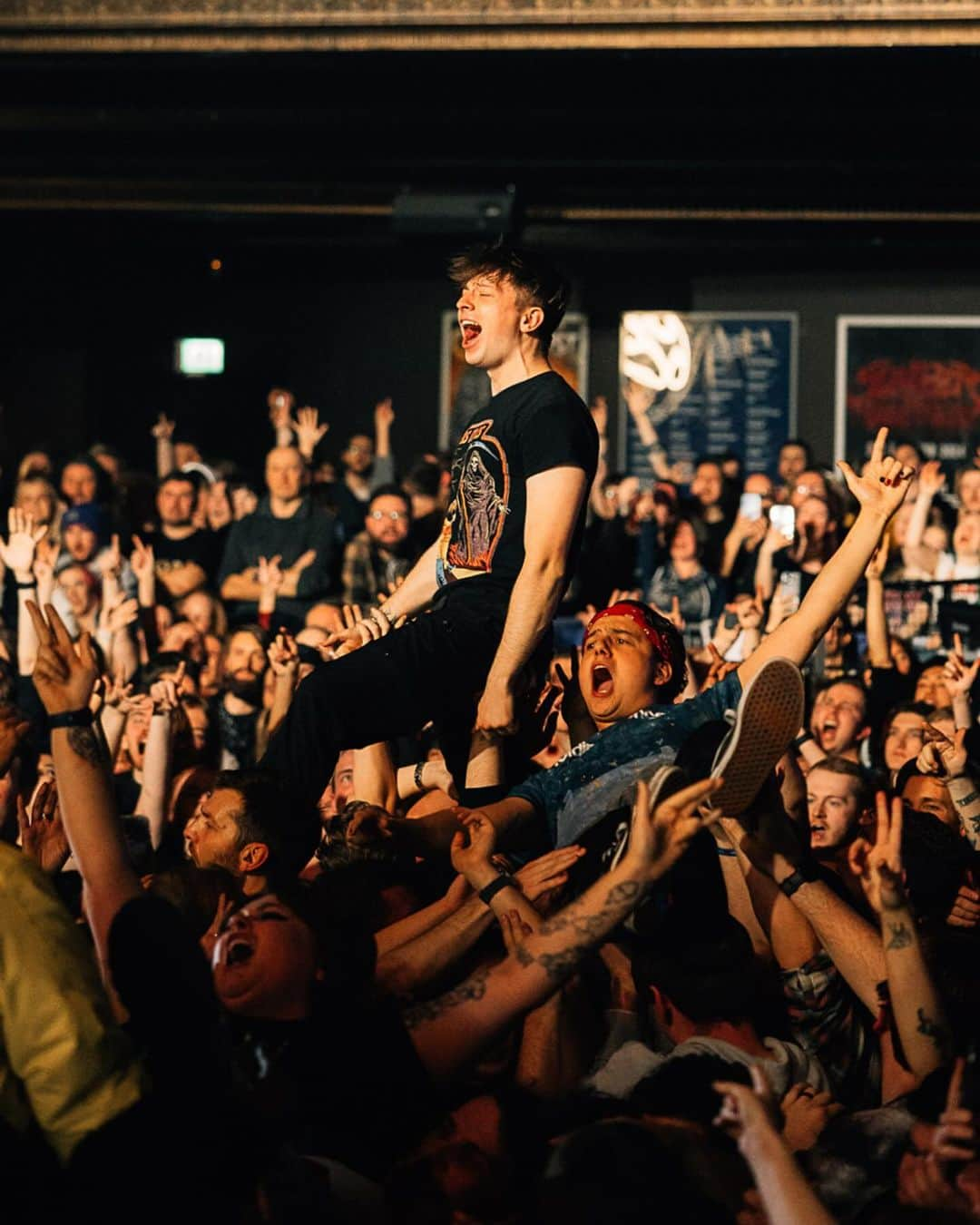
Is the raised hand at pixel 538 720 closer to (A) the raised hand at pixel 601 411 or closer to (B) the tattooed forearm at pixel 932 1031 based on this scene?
(B) the tattooed forearm at pixel 932 1031

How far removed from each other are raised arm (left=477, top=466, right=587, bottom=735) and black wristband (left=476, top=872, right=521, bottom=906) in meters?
0.95

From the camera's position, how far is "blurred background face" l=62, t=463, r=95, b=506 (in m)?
10.7

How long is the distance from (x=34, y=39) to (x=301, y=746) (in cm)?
737

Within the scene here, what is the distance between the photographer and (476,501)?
4.97 metres

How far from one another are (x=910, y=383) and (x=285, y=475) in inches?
215

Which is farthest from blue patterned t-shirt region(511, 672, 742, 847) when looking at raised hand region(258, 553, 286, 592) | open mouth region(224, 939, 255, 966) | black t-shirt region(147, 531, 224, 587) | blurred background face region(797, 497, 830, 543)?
black t-shirt region(147, 531, 224, 587)

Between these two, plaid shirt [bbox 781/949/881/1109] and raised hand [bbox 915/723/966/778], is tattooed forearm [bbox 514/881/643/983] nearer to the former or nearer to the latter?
plaid shirt [bbox 781/949/881/1109]

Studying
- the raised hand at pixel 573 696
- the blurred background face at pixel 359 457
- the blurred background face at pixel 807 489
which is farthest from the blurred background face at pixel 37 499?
the raised hand at pixel 573 696

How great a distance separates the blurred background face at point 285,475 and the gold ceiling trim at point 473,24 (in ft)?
7.87

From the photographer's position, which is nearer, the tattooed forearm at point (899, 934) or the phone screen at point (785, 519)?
the tattooed forearm at point (899, 934)

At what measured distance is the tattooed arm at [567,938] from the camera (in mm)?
3238

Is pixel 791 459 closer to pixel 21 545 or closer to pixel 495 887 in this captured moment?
pixel 21 545

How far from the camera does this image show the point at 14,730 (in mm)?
4383

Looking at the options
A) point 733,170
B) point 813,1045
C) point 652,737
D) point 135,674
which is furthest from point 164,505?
point 813,1045
